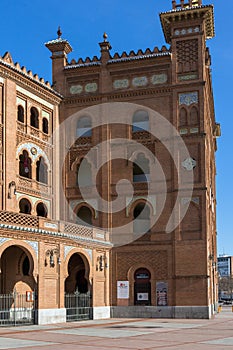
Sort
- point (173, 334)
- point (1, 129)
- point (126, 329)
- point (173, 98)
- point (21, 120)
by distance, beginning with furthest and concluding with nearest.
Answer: point (173, 98) < point (21, 120) < point (1, 129) < point (126, 329) < point (173, 334)

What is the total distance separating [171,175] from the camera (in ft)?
118

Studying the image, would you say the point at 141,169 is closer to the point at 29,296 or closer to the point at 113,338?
the point at 29,296

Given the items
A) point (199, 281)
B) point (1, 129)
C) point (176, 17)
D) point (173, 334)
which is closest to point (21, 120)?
point (1, 129)

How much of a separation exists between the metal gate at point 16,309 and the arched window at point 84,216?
8.53 m

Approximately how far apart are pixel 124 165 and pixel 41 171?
5529 mm

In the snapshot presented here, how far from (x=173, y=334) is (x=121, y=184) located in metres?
15.4

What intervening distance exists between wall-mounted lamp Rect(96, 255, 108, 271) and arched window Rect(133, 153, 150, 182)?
5.67 meters

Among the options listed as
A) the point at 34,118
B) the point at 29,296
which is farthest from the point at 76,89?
the point at 29,296

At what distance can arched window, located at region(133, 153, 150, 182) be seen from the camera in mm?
36781

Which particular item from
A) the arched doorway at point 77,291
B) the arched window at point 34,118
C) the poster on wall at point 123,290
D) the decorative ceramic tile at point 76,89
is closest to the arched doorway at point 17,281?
the arched doorway at point 77,291

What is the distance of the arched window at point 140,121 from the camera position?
3731 centimetres

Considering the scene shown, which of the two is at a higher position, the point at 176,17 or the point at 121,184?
the point at 176,17

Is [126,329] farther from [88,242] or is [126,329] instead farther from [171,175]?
[171,175]

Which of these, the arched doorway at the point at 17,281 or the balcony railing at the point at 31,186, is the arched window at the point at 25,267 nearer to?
the arched doorway at the point at 17,281
